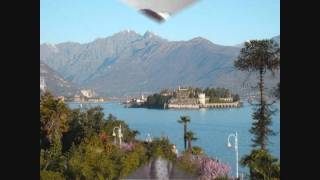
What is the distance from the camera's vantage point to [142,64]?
8.66 m

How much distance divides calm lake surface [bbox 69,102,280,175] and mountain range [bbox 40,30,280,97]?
344 mm

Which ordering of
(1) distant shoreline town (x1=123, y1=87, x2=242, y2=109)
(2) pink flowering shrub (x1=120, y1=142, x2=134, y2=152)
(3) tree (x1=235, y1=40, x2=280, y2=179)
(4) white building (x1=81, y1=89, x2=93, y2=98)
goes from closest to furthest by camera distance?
(2) pink flowering shrub (x1=120, y1=142, x2=134, y2=152) < (3) tree (x1=235, y1=40, x2=280, y2=179) < (1) distant shoreline town (x1=123, y1=87, x2=242, y2=109) < (4) white building (x1=81, y1=89, x2=93, y2=98)

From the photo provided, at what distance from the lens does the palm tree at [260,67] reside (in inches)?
210

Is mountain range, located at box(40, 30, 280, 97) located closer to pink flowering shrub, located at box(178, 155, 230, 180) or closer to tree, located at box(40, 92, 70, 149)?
tree, located at box(40, 92, 70, 149)

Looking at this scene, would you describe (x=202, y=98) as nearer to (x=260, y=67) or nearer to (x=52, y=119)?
(x=260, y=67)

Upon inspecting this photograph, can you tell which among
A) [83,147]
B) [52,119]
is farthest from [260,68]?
[52,119]

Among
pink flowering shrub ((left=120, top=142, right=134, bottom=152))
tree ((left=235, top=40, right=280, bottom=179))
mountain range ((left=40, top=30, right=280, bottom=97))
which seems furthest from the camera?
mountain range ((left=40, top=30, right=280, bottom=97))

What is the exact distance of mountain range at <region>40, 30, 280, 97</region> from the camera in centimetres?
719

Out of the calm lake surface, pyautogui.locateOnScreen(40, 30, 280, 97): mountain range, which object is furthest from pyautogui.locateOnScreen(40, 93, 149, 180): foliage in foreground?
pyautogui.locateOnScreen(40, 30, 280, 97): mountain range

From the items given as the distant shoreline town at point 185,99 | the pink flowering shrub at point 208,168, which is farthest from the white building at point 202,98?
the pink flowering shrub at point 208,168
